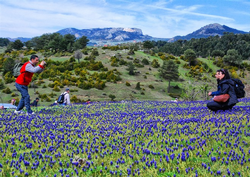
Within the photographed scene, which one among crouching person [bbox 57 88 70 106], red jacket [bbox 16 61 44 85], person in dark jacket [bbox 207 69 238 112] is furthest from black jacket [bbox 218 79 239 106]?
crouching person [bbox 57 88 70 106]

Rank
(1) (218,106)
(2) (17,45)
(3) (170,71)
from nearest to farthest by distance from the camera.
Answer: (1) (218,106) → (3) (170,71) → (2) (17,45)

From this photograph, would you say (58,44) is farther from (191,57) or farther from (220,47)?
(220,47)

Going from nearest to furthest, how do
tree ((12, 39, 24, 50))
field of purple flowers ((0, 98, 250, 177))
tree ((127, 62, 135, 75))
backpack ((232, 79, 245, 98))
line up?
field of purple flowers ((0, 98, 250, 177))
backpack ((232, 79, 245, 98))
tree ((127, 62, 135, 75))
tree ((12, 39, 24, 50))

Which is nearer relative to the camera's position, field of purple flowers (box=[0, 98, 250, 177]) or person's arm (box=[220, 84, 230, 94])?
field of purple flowers (box=[0, 98, 250, 177])

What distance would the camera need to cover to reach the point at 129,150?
5.25 m

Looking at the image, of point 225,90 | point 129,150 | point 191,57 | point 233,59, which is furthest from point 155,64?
point 129,150

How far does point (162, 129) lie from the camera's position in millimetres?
6977

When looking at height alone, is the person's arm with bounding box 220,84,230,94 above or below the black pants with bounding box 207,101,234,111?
above

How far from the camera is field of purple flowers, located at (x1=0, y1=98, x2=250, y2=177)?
14.0ft

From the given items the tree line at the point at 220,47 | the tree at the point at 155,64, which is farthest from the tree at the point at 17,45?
the tree line at the point at 220,47

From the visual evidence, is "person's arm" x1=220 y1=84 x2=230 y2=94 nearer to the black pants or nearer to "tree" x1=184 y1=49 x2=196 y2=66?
the black pants

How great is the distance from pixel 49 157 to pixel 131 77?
6583 cm

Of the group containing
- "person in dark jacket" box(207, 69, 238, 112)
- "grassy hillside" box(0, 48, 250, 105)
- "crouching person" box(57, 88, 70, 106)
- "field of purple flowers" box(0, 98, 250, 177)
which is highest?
"person in dark jacket" box(207, 69, 238, 112)

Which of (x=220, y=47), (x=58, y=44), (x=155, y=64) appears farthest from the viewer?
(x=220, y=47)
